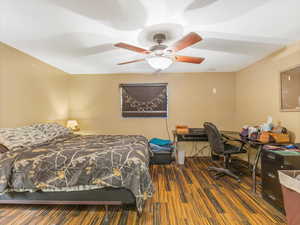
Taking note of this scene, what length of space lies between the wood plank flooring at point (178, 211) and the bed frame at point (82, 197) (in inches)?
6.4

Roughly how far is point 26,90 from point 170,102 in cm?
315

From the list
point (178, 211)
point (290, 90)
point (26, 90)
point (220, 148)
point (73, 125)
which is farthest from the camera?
point (73, 125)

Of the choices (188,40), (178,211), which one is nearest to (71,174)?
(178,211)

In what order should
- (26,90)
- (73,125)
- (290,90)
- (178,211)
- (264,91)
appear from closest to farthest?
(178,211), (290,90), (26,90), (264,91), (73,125)

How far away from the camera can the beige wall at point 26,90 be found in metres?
2.37

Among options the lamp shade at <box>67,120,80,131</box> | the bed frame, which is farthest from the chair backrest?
the lamp shade at <box>67,120,80,131</box>

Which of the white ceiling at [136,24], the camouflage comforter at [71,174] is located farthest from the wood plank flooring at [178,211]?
the white ceiling at [136,24]

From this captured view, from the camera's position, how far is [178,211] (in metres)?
1.80

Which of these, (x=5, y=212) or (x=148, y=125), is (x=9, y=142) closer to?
(x=5, y=212)

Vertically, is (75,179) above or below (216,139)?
below

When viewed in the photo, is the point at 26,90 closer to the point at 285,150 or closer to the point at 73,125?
the point at 73,125

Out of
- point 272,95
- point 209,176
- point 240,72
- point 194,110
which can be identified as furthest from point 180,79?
point 209,176

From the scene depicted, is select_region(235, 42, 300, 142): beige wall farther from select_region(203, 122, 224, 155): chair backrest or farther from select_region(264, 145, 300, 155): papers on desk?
select_region(203, 122, 224, 155): chair backrest

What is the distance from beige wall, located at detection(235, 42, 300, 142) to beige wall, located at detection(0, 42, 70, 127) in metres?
4.57
